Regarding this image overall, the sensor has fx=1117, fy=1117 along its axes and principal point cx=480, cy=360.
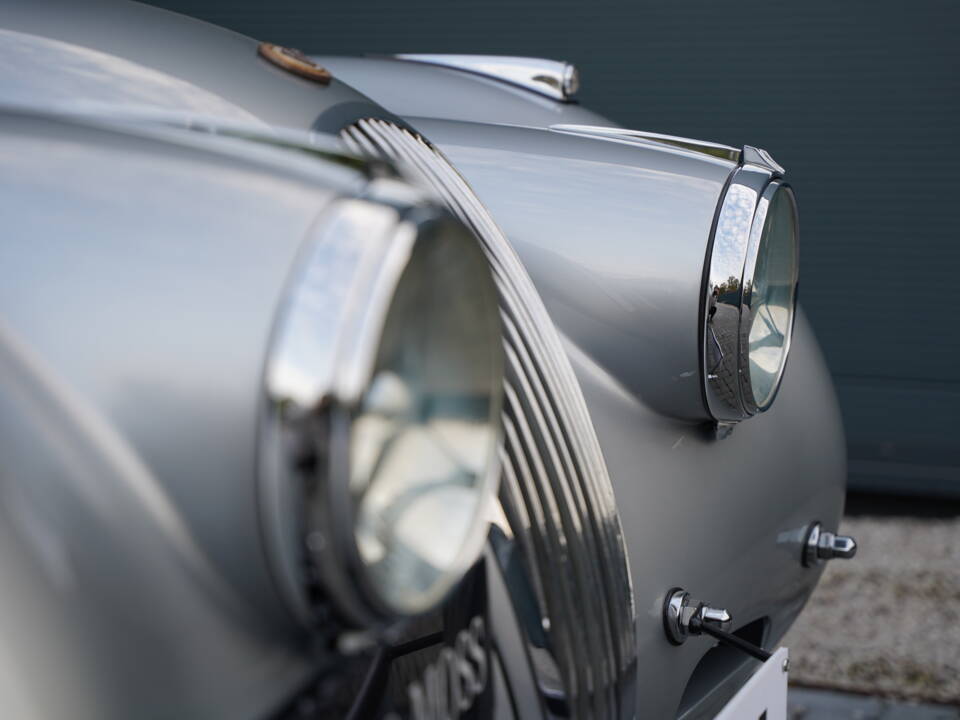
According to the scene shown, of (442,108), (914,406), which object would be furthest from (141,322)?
(914,406)

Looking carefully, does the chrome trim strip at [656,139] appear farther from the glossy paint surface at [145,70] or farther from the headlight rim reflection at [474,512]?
the headlight rim reflection at [474,512]

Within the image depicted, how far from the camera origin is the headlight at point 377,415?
0.53 meters

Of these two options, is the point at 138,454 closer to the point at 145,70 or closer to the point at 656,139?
the point at 145,70

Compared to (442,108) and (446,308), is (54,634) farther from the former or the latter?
(442,108)

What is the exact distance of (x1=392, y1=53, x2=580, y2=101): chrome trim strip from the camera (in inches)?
69.4

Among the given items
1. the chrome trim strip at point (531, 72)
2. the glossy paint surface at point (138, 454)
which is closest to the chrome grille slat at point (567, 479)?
the glossy paint surface at point (138, 454)

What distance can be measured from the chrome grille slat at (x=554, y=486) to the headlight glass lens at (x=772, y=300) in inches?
10.4

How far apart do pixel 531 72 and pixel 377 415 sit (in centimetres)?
134

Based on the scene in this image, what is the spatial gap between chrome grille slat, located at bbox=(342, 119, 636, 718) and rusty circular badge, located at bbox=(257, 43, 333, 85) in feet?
0.20

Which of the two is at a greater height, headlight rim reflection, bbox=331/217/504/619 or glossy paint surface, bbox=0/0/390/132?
glossy paint surface, bbox=0/0/390/132

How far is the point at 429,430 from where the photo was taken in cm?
61

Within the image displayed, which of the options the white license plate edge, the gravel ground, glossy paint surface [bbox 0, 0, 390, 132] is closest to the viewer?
glossy paint surface [bbox 0, 0, 390, 132]

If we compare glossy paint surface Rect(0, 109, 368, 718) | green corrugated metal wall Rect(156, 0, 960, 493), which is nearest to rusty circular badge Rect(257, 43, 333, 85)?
glossy paint surface Rect(0, 109, 368, 718)

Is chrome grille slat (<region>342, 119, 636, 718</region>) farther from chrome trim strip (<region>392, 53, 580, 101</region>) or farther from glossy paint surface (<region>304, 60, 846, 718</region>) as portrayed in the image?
chrome trim strip (<region>392, 53, 580, 101</region>)
